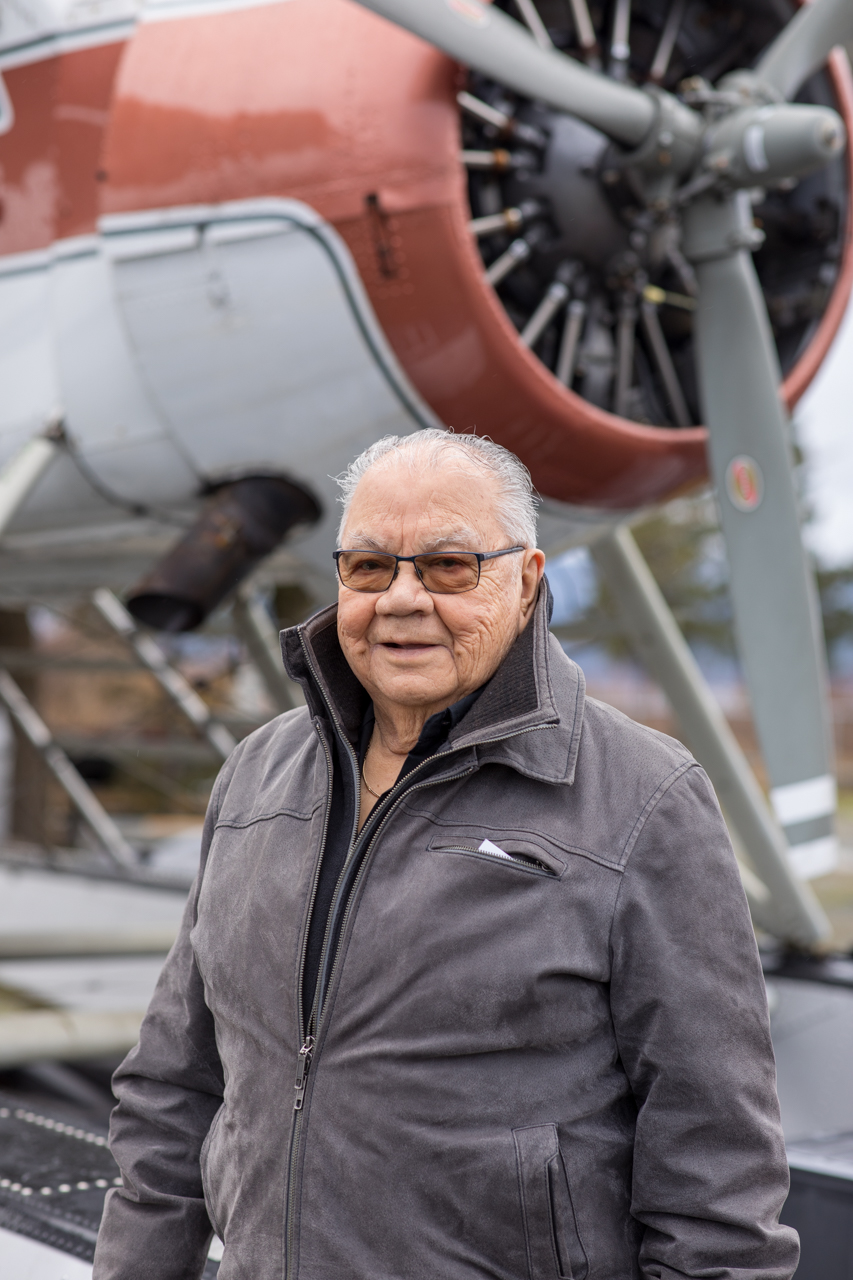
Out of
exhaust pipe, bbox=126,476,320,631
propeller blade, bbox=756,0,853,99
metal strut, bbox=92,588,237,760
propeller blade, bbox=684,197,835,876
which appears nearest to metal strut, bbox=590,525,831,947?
propeller blade, bbox=684,197,835,876

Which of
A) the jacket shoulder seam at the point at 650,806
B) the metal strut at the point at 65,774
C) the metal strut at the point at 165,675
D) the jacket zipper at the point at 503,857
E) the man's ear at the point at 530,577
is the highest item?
the man's ear at the point at 530,577

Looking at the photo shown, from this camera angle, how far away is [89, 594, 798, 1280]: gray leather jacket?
1092 mm

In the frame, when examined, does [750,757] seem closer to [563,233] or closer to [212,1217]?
[563,233]

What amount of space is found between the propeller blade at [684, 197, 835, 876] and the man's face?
7.56 ft

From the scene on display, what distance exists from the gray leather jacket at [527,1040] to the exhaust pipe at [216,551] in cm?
241

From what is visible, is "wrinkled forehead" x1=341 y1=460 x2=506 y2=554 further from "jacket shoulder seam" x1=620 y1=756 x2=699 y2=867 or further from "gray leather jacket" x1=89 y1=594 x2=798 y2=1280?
"jacket shoulder seam" x1=620 y1=756 x2=699 y2=867

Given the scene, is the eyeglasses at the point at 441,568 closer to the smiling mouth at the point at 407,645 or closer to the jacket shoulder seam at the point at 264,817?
→ the smiling mouth at the point at 407,645

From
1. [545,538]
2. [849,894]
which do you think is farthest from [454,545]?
[849,894]

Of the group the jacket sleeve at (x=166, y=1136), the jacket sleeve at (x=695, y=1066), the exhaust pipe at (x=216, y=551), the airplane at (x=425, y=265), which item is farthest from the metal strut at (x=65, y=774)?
the jacket sleeve at (x=695, y=1066)

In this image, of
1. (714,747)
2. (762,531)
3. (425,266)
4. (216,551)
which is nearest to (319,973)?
(425,266)

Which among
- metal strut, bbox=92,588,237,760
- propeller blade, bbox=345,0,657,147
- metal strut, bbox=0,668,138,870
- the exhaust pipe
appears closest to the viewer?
propeller blade, bbox=345,0,657,147

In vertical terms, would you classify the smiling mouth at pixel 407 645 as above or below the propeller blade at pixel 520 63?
below

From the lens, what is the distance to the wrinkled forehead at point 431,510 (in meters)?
1.22

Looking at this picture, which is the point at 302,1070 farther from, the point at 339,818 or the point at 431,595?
the point at 431,595
